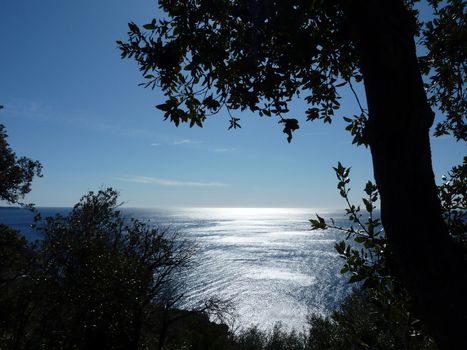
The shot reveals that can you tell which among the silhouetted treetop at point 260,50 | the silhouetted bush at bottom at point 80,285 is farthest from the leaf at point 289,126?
the silhouetted bush at bottom at point 80,285

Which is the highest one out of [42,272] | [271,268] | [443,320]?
[443,320]

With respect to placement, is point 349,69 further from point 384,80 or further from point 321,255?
point 321,255

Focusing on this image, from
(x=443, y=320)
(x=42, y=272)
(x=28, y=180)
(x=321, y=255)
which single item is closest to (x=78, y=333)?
(x=42, y=272)

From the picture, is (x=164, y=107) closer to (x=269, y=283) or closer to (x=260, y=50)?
(x=260, y=50)

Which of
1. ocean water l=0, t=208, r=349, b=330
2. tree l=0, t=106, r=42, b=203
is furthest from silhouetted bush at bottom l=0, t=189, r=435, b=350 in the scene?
ocean water l=0, t=208, r=349, b=330

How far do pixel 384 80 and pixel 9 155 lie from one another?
2274 cm

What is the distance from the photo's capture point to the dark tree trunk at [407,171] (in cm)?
193

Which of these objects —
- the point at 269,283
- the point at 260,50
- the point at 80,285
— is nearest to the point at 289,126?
the point at 260,50

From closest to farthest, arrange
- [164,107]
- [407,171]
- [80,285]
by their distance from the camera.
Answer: [407,171] → [164,107] → [80,285]

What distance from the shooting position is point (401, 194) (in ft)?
6.82

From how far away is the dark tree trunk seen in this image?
193 cm

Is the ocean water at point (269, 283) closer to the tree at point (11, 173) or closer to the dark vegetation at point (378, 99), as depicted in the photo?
the tree at point (11, 173)

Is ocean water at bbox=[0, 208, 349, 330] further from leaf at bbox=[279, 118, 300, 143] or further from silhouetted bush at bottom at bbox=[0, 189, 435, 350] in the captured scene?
leaf at bbox=[279, 118, 300, 143]

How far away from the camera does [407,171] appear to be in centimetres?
208
